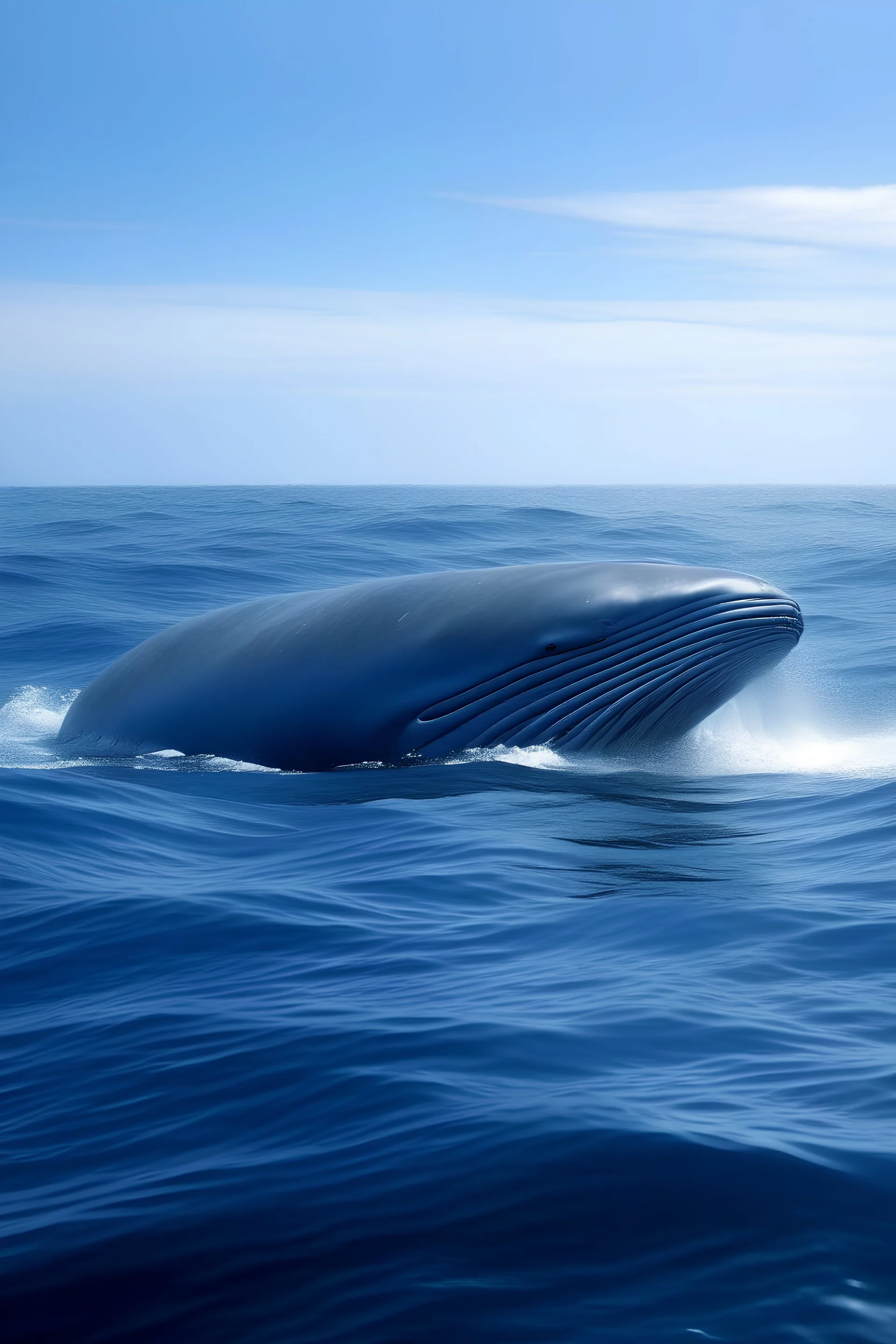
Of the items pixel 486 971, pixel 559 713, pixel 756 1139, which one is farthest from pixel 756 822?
pixel 756 1139

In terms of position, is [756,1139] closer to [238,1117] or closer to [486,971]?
[238,1117]

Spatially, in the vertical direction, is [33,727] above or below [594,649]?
below

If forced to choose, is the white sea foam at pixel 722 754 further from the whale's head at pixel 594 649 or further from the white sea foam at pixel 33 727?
the whale's head at pixel 594 649

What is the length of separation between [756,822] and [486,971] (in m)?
3.92

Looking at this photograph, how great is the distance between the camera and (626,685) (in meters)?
11.5

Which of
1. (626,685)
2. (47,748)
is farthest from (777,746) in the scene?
(47,748)

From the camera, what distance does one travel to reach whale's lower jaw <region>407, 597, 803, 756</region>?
11.1 meters

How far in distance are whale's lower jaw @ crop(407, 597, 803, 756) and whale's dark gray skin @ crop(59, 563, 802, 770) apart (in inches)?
0.5

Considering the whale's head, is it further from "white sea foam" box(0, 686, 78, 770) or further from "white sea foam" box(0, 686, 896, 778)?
"white sea foam" box(0, 686, 78, 770)

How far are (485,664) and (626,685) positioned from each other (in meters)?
1.20

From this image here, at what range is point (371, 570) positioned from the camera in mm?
34406

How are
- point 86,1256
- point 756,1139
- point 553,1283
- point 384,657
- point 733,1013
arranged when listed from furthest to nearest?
point 384,657, point 733,1013, point 756,1139, point 86,1256, point 553,1283

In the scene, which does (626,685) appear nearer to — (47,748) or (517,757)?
(517,757)

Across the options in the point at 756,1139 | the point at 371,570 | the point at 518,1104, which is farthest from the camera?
the point at 371,570
